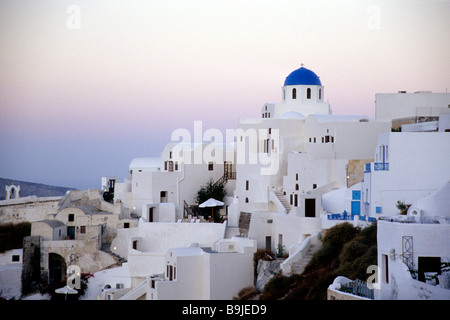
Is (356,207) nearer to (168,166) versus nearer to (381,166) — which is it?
(381,166)

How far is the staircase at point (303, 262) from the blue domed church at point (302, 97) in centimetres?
899

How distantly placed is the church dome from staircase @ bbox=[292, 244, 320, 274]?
975 cm

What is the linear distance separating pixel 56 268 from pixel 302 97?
10469mm

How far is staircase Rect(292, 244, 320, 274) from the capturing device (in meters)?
20.3

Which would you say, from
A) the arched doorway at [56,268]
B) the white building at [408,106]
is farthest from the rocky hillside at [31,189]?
the white building at [408,106]

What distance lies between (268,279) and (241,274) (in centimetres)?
102

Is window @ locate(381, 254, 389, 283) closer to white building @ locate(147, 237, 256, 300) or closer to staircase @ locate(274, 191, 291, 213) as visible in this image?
white building @ locate(147, 237, 256, 300)

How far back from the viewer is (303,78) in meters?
29.4

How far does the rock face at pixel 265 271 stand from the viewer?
833 inches

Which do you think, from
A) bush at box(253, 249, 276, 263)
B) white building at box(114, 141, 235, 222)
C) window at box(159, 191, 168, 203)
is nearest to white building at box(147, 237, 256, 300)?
bush at box(253, 249, 276, 263)

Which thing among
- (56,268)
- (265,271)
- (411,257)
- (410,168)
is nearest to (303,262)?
(265,271)

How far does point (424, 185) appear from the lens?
63.1 feet

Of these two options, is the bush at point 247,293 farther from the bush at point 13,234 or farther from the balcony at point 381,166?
the bush at point 13,234
